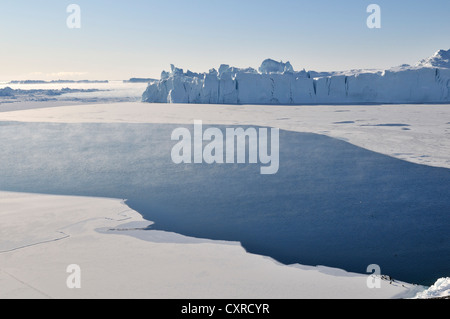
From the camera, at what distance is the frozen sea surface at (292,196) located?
15.2ft

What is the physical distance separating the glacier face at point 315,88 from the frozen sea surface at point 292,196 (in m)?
13.7

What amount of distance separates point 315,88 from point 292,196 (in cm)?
1924

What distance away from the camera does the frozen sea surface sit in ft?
15.2

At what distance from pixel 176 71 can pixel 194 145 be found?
21037 mm

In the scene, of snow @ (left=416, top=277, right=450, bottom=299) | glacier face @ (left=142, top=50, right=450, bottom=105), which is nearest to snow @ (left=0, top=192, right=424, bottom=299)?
snow @ (left=416, top=277, right=450, bottom=299)

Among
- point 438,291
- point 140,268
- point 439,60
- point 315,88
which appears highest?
point 439,60

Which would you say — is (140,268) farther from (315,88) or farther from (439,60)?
(439,60)

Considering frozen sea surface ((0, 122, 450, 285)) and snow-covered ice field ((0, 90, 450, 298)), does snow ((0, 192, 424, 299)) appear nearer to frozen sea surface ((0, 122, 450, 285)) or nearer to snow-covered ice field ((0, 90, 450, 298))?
snow-covered ice field ((0, 90, 450, 298))

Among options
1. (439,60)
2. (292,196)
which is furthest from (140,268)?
(439,60)

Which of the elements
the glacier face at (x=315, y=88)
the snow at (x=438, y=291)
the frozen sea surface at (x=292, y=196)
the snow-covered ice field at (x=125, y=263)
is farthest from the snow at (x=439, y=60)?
the snow at (x=438, y=291)

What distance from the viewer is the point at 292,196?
664cm

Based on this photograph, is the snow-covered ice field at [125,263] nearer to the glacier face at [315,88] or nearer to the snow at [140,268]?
the snow at [140,268]
